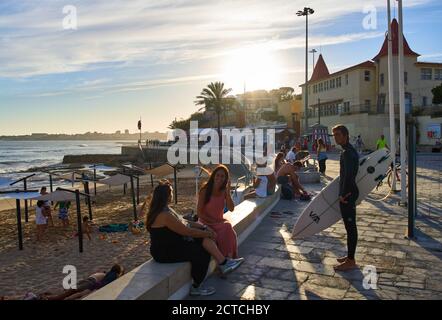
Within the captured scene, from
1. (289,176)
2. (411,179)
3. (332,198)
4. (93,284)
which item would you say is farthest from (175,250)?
(289,176)

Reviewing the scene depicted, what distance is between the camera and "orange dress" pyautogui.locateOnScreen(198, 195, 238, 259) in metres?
5.14

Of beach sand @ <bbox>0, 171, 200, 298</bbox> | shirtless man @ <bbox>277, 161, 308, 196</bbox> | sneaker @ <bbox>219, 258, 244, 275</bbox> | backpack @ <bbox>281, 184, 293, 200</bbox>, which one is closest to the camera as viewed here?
sneaker @ <bbox>219, 258, 244, 275</bbox>

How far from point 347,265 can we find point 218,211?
5.53 feet

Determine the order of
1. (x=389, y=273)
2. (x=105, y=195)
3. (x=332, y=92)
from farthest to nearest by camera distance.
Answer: (x=332, y=92), (x=105, y=195), (x=389, y=273)

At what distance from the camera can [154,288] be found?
12.4ft

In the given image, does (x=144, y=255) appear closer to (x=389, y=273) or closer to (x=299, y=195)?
(x=299, y=195)

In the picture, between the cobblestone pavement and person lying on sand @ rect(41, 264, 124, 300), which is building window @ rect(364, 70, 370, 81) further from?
person lying on sand @ rect(41, 264, 124, 300)

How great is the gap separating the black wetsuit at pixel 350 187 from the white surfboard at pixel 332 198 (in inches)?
32.1

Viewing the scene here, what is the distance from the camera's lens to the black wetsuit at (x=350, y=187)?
4.94 metres

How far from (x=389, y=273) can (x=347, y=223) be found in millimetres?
745

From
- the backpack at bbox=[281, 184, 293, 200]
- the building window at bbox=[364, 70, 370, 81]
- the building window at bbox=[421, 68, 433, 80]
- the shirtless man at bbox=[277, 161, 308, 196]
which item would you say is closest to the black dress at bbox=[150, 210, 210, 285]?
the backpack at bbox=[281, 184, 293, 200]

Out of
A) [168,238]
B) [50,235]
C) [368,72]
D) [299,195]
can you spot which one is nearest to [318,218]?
Result: [168,238]

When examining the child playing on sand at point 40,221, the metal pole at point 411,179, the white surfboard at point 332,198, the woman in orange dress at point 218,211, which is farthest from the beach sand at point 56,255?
the metal pole at point 411,179

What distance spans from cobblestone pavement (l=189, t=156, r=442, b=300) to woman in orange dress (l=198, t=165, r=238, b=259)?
0.34m
